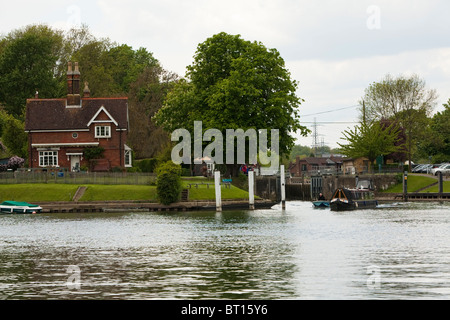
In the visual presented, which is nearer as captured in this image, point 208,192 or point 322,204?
point 208,192

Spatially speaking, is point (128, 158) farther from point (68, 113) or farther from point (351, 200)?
point (351, 200)

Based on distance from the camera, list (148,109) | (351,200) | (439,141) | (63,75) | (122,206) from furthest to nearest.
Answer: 1. (439,141)
2. (63,75)
3. (148,109)
4. (351,200)
5. (122,206)

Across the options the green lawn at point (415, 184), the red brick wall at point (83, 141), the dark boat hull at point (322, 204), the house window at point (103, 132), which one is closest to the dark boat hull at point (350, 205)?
the dark boat hull at point (322, 204)

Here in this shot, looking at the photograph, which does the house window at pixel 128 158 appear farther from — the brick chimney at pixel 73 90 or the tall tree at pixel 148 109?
the tall tree at pixel 148 109

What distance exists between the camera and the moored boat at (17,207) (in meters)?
82.2

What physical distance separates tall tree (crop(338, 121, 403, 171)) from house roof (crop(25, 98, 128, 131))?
152 ft

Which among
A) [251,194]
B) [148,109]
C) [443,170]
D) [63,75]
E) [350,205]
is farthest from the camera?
[63,75]

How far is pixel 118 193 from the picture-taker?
282 feet

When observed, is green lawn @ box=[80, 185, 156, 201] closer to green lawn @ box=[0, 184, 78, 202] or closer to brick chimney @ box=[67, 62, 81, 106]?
green lawn @ box=[0, 184, 78, 202]

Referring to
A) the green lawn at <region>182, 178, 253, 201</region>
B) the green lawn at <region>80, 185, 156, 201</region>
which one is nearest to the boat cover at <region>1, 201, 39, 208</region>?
the green lawn at <region>80, 185, 156, 201</region>

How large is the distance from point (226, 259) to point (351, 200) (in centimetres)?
5258

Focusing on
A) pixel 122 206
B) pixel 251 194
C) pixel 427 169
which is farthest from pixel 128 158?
pixel 427 169

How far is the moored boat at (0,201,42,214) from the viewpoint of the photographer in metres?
82.2
